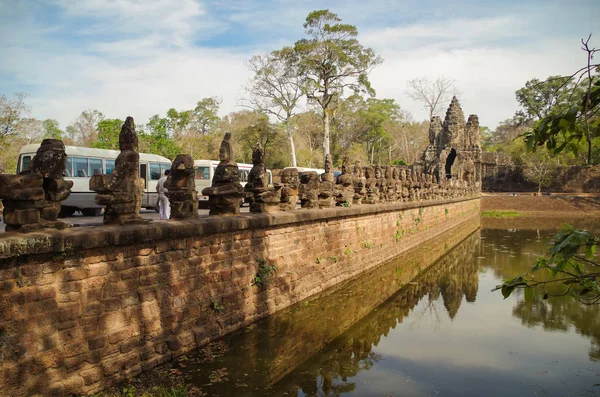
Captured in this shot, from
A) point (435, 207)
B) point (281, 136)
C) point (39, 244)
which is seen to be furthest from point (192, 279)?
point (281, 136)

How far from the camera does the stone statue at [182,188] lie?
5.90 metres

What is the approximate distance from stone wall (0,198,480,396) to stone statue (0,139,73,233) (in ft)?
0.69

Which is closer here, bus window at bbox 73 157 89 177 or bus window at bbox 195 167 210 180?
bus window at bbox 73 157 89 177

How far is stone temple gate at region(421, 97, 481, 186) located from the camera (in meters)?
36.9

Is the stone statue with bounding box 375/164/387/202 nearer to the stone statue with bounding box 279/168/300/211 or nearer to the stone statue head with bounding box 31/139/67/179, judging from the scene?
the stone statue with bounding box 279/168/300/211

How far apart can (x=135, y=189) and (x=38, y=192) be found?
116 cm

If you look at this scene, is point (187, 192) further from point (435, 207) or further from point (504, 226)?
point (504, 226)

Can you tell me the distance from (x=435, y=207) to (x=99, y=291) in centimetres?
1687

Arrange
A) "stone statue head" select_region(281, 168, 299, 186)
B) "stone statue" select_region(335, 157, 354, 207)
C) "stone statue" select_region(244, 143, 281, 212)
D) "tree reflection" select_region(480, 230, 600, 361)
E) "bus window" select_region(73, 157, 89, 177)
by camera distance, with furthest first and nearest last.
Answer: "bus window" select_region(73, 157, 89, 177), "stone statue" select_region(335, 157, 354, 207), "stone statue head" select_region(281, 168, 299, 186), "stone statue" select_region(244, 143, 281, 212), "tree reflection" select_region(480, 230, 600, 361)

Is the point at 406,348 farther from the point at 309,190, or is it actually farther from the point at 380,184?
the point at 380,184

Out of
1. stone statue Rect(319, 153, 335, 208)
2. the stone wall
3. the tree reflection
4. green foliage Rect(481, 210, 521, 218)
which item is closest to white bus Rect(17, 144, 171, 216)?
stone statue Rect(319, 153, 335, 208)

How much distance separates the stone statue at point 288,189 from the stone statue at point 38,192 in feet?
13.7

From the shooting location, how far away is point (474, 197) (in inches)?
1310

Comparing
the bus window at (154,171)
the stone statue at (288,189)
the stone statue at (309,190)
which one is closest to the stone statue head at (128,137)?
the stone statue at (288,189)
